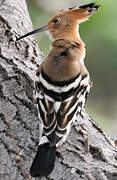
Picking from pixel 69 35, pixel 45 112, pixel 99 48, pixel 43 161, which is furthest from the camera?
pixel 99 48

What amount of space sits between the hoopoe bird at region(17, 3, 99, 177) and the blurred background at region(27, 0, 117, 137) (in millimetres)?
2533

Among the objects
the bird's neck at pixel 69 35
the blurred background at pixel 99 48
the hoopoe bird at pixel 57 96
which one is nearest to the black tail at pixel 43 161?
the hoopoe bird at pixel 57 96

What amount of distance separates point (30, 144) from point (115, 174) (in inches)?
17.9

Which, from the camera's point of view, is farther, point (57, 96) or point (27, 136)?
point (57, 96)

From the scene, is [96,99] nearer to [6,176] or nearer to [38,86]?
[38,86]

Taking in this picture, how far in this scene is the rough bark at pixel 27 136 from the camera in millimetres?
2154

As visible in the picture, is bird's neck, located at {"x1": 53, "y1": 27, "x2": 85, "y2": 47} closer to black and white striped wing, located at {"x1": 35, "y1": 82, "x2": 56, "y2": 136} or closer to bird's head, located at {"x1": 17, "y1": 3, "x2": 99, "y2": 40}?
bird's head, located at {"x1": 17, "y1": 3, "x2": 99, "y2": 40}

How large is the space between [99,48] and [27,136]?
3801 millimetres

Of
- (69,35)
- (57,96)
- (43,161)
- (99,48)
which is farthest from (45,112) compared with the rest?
(99,48)

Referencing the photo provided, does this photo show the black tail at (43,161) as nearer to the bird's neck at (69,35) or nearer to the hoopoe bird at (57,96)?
the hoopoe bird at (57,96)

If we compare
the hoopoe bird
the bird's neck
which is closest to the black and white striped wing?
the hoopoe bird

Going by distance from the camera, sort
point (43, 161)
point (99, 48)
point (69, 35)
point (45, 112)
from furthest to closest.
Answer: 1. point (99, 48)
2. point (69, 35)
3. point (45, 112)
4. point (43, 161)

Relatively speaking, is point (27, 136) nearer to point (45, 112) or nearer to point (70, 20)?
point (45, 112)

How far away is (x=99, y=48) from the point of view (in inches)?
238
